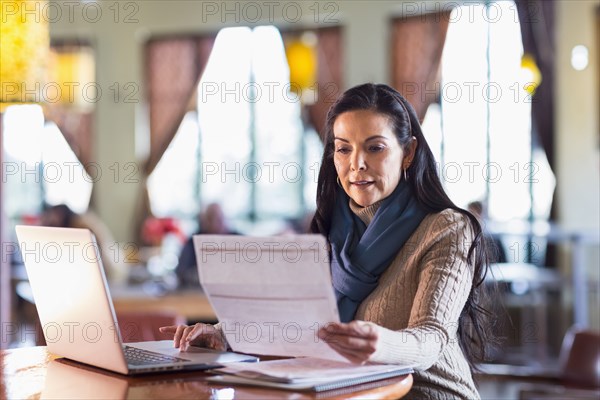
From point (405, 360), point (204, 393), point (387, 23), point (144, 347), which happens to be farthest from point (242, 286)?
point (387, 23)

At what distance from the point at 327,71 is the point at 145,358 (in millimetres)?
7489

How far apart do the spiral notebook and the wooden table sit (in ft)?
0.05

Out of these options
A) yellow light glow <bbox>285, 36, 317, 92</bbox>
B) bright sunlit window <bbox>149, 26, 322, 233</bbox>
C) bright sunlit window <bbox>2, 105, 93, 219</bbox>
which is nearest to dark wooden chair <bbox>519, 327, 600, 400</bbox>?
yellow light glow <bbox>285, 36, 317, 92</bbox>

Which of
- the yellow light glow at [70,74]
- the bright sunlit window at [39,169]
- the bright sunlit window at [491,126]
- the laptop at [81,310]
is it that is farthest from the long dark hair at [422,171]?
the bright sunlit window at [39,169]

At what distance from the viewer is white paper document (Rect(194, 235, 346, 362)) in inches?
67.4

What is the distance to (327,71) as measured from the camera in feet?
30.6

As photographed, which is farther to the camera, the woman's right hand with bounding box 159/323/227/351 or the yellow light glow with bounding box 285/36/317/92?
the yellow light glow with bounding box 285/36/317/92

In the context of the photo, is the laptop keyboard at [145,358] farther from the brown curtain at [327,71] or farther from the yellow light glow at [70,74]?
the brown curtain at [327,71]

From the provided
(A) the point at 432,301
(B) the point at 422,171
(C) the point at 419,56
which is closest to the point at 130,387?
(A) the point at 432,301

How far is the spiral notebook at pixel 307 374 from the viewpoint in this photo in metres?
1.75

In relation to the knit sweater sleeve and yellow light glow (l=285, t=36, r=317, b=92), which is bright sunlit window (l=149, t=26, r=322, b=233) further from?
the knit sweater sleeve

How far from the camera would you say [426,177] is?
94.3 inches

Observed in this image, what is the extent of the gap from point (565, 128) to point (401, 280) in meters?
5.94

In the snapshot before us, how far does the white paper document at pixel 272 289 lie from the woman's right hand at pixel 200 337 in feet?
0.97
